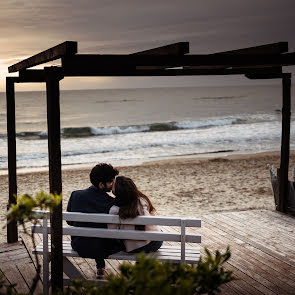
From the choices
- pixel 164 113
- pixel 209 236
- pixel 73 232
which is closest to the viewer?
pixel 73 232

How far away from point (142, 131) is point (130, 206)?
2594 cm

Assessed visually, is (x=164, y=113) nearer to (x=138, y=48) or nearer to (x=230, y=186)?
(x=138, y=48)

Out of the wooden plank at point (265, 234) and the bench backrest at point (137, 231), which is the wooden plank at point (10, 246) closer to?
the bench backrest at point (137, 231)

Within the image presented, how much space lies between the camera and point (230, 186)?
38.5ft

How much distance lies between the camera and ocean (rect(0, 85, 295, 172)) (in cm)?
1931

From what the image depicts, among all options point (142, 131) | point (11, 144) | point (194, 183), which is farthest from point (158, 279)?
point (142, 131)

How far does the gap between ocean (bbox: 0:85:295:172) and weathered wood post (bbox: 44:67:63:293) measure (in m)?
12.5

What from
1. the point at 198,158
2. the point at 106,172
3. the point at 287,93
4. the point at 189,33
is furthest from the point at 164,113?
the point at 106,172

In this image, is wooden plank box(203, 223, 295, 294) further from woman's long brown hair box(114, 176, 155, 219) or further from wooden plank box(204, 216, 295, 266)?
woman's long brown hair box(114, 176, 155, 219)

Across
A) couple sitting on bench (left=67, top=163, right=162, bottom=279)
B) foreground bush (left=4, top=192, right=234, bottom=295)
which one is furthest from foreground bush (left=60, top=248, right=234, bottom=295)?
couple sitting on bench (left=67, top=163, right=162, bottom=279)

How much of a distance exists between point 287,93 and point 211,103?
47.4 m

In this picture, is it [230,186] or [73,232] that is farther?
[230,186]

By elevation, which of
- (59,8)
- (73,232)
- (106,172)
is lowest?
(73,232)

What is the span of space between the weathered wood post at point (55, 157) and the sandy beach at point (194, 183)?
16.8ft
